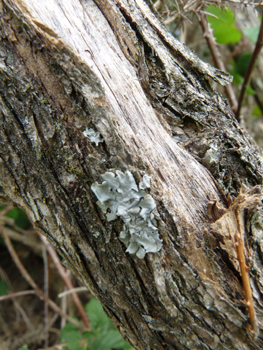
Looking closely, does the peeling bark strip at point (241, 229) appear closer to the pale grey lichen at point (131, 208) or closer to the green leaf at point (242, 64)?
the pale grey lichen at point (131, 208)

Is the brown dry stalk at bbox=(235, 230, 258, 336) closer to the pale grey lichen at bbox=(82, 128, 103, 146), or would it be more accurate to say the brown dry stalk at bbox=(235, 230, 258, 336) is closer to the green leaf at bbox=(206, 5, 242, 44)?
the pale grey lichen at bbox=(82, 128, 103, 146)

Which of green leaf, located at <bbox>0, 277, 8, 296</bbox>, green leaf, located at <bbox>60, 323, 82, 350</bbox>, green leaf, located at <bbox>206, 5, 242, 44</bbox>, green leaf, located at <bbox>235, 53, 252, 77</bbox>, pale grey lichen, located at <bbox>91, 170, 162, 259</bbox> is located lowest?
Result: green leaf, located at <bbox>0, 277, 8, 296</bbox>

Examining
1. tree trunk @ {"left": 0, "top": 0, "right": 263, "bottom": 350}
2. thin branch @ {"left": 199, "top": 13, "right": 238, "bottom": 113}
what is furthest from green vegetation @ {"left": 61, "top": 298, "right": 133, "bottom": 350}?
thin branch @ {"left": 199, "top": 13, "right": 238, "bottom": 113}

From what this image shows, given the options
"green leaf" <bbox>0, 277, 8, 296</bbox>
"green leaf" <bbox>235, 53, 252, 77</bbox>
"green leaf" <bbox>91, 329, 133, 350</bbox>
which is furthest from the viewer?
"green leaf" <bbox>235, 53, 252, 77</bbox>

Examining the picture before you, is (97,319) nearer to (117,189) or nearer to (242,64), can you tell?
(117,189)

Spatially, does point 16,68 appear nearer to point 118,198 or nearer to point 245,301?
point 118,198

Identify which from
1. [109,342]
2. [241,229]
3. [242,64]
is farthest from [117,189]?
[242,64]
